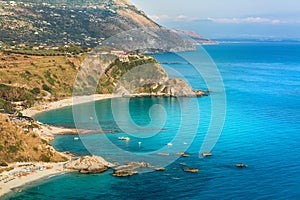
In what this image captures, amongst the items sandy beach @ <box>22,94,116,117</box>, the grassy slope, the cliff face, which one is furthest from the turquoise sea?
the grassy slope

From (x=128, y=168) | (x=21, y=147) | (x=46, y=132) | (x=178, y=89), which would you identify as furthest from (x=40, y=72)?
Answer: (x=128, y=168)

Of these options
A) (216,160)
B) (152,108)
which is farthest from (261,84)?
(216,160)

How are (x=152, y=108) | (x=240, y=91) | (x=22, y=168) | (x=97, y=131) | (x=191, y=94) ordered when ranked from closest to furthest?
1. (x=22, y=168)
2. (x=97, y=131)
3. (x=152, y=108)
4. (x=191, y=94)
5. (x=240, y=91)

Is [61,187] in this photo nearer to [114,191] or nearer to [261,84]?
[114,191]

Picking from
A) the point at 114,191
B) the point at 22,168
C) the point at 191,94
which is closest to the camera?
the point at 114,191

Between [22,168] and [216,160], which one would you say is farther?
[216,160]

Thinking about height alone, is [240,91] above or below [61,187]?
above

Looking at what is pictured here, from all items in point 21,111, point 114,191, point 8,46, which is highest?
point 8,46

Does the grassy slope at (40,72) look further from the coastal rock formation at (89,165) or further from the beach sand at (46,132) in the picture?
the coastal rock formation at (89,165)
